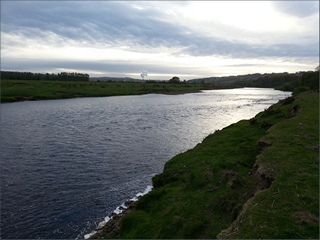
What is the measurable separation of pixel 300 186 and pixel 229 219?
12.0 feet

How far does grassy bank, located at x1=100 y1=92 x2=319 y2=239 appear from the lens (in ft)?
36.6

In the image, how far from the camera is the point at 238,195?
48.5ft

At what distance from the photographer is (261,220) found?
436 inches

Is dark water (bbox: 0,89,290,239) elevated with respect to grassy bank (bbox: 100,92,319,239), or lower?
lower

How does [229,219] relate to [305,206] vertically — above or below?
below

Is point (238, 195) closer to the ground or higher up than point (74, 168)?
higher up

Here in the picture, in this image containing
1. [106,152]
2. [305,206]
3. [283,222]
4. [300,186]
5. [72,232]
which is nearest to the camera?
[283,222]

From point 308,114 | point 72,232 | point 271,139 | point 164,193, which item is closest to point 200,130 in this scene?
point 308,114

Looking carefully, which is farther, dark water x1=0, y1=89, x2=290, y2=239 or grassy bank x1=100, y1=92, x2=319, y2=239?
dark water x1=0, y1=89, x2=290, y2=239

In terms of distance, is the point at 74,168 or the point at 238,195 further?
the point at 74,168

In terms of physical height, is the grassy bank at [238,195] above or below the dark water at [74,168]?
above

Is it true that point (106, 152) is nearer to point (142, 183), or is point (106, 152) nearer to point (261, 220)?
point (142, 183)

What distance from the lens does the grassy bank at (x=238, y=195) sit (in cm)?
1116

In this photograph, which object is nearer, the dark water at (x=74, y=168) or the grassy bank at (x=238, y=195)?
the grassy bank at (x=238, y=195)
